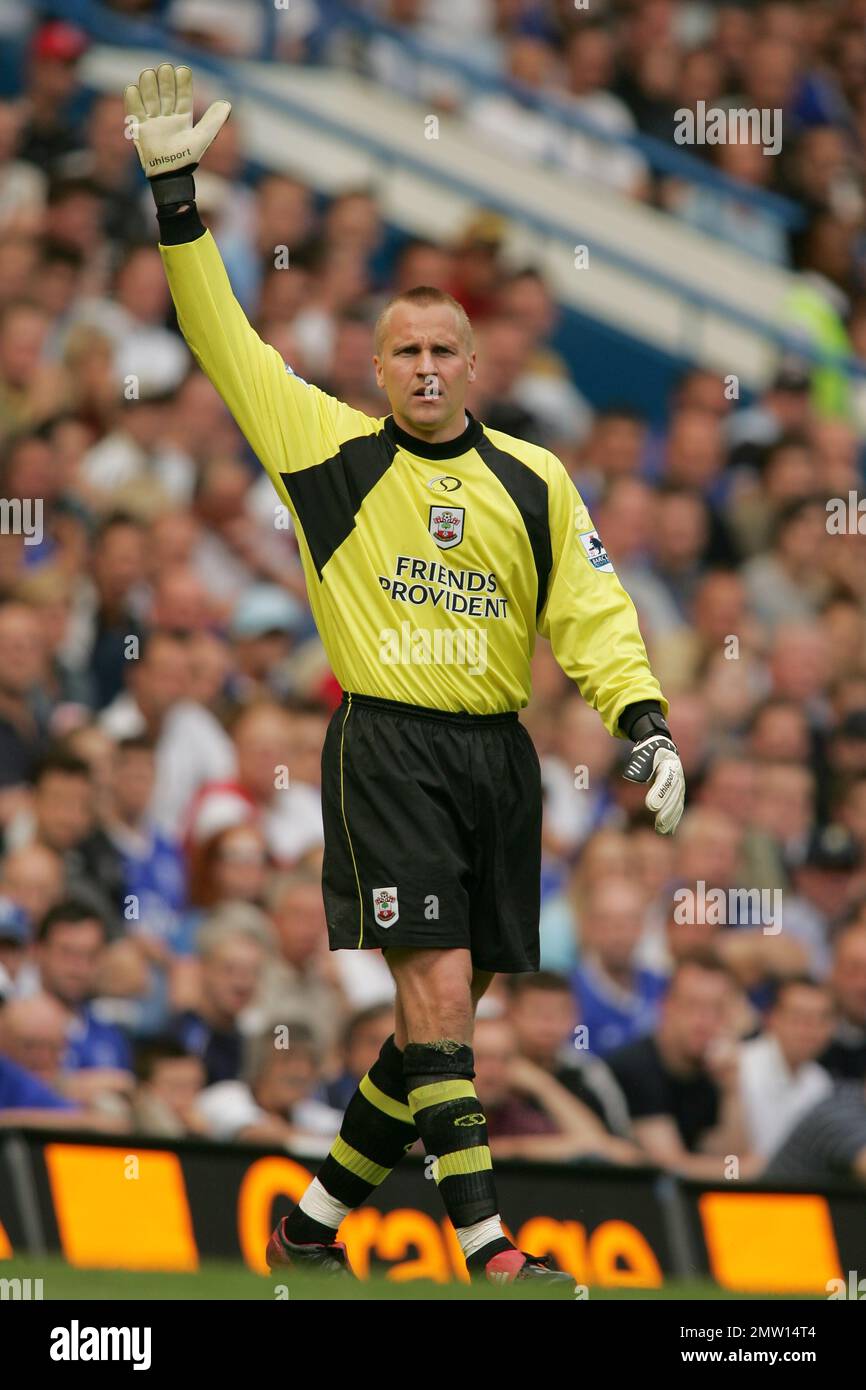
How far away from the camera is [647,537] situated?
43.7 feet

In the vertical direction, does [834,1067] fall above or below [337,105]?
below

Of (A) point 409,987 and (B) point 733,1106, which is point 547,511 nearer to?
(A) point 409,987

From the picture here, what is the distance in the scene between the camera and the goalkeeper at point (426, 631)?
21.5 feet

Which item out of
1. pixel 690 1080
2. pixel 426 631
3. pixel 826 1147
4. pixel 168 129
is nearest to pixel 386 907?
pixel 426 631

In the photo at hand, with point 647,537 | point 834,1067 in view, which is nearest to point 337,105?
point 647,537

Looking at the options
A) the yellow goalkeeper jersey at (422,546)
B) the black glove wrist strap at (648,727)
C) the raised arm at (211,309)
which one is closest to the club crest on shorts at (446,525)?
the yellow goalkeeper jersey at (422,546)

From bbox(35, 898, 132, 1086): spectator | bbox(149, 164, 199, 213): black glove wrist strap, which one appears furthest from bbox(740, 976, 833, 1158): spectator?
bbox(149, 164, 199, 213): black glove wrist strap

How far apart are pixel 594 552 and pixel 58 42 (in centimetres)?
869

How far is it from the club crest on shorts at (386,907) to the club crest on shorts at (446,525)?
0.89m

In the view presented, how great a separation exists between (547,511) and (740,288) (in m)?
10.4

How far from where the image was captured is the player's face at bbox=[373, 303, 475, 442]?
21.9 feet

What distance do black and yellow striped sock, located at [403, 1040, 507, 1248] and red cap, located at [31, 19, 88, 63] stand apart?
29.8ft

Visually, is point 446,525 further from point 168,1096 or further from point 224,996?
point 224,996

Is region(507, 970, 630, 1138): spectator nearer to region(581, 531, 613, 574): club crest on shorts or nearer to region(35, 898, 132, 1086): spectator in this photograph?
region(35, 898, 132, 1086): spectator
